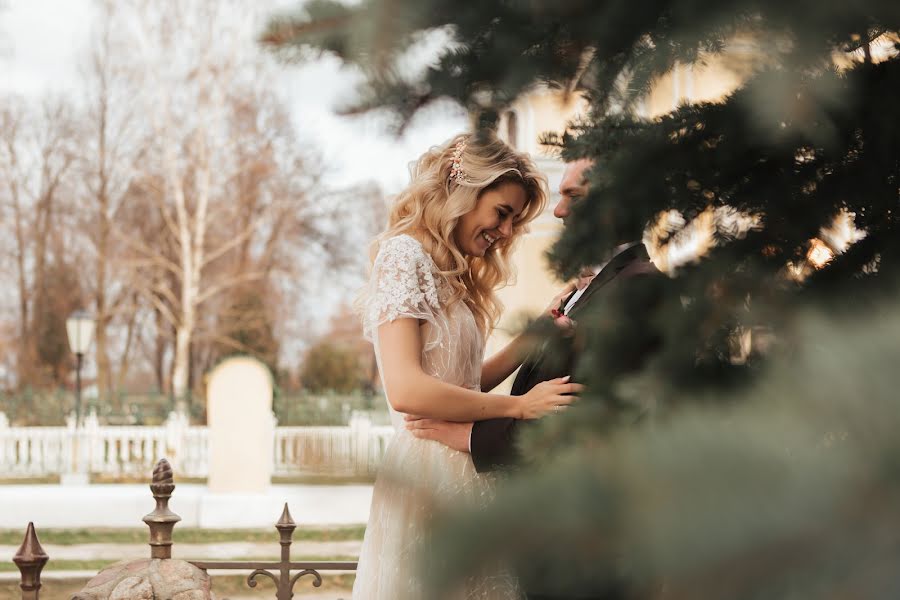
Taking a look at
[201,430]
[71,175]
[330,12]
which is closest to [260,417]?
[201,430]

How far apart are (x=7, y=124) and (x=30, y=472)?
1298 cm

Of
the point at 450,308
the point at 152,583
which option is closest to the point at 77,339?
the point at 152,583

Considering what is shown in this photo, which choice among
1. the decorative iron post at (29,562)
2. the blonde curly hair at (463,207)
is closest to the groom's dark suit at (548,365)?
the blonde curly hair at (463,207)

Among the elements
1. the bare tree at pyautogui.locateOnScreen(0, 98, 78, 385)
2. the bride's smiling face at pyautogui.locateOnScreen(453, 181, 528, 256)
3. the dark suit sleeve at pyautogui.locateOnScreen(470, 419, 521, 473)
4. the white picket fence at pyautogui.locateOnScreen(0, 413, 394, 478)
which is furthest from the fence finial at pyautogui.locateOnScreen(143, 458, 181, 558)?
the bare tree at pyautogui.locateOnScreen(0, 98, 78, 385)

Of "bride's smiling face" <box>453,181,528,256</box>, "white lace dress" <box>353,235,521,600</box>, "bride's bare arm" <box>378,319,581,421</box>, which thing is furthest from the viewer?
"bride's smiling face" <box>453,181,528,256</box>

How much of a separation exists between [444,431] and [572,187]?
666 mm

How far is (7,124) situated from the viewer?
26297 mm

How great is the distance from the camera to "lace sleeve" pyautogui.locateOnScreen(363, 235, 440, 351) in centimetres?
232

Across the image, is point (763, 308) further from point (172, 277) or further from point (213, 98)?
point (172, 277)

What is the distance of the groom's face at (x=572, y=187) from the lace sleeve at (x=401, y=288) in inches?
18.9

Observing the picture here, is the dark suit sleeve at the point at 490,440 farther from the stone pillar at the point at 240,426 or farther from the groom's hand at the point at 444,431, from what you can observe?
the stone pillar at the point at 240,426

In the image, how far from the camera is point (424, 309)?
2.39 m

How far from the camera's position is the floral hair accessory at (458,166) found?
7.94ft

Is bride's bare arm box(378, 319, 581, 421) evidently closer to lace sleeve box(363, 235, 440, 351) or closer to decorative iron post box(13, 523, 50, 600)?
lace sleeve box(363, 235, 440, 351)
